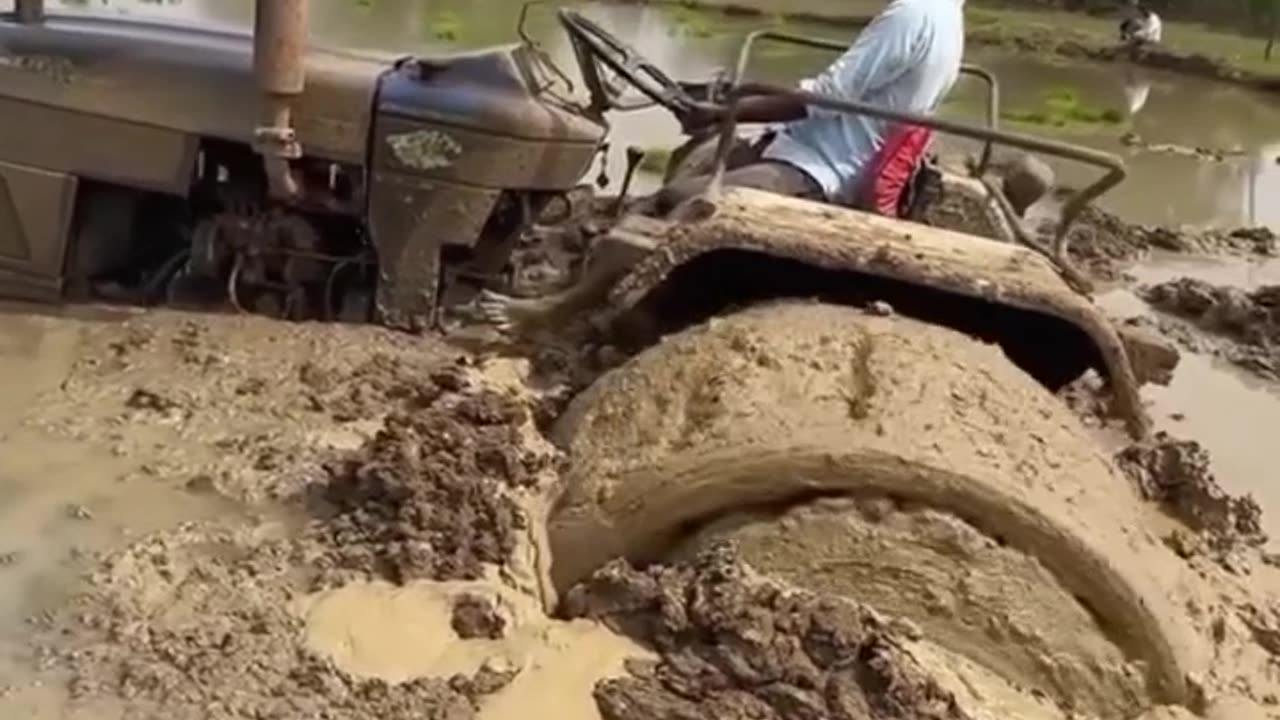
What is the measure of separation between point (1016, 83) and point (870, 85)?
14.8m

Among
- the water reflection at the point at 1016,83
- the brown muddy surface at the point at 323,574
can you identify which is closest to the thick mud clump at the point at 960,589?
the brown muddy surface at the point at 323,574

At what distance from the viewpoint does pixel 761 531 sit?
4.54 meters

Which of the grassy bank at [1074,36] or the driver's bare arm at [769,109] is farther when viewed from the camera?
the grassy bank at [1074,36]

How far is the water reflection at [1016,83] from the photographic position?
13.6 m

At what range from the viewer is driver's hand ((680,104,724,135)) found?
5781 millimetres

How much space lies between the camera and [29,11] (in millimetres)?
6562

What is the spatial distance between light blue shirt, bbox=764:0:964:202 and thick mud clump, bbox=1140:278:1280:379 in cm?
358

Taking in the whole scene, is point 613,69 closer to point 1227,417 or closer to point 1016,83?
point 1227,417

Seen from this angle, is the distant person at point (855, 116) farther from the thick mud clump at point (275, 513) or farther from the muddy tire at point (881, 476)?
the thick mud clump at point (275, 513)

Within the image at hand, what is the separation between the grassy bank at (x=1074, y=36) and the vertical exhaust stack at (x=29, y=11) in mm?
16678

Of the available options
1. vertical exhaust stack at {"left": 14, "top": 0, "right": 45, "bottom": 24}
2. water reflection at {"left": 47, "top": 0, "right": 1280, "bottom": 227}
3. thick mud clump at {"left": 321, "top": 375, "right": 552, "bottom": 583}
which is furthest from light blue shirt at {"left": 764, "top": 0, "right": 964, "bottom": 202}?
water reflection at {"left": 47, "top": 0, "right": 1280, "bottom": 227}

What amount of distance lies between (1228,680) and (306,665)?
2.23 m

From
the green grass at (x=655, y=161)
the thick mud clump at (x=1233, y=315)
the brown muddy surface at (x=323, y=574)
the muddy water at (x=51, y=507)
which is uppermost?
the brown muddy surface at (x=323, y=574)

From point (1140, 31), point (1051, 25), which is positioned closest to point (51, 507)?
point (1140, 31)
